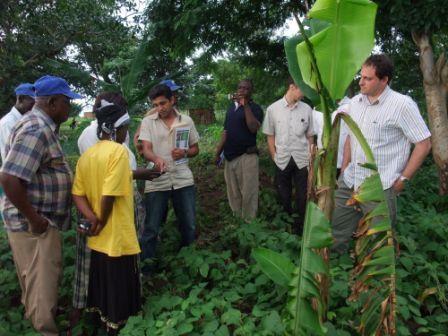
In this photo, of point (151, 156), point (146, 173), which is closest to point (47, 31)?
point (151, 156)

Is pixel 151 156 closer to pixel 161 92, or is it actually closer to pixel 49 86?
pixel 161 92

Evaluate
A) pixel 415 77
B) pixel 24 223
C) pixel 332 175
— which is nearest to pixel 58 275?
pixel 24 223

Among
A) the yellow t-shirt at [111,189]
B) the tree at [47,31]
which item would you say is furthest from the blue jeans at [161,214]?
the tree at [47,31]

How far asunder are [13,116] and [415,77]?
7.30 metres

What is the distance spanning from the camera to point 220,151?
17.9ft

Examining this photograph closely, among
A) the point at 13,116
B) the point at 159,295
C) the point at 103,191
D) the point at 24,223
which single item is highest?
the point at 13,116

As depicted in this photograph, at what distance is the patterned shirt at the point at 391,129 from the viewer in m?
3.30

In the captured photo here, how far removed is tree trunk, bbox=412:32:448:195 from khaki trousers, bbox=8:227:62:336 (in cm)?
451

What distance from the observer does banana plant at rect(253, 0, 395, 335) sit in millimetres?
2143

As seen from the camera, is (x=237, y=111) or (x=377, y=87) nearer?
(x=377, y=87)

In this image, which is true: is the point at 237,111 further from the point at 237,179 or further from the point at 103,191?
the point at 103,191

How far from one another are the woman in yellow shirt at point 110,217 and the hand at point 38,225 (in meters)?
0.24

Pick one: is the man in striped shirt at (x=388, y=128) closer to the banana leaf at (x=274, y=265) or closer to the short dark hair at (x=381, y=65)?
the short dark hair at (x=381, y=65)

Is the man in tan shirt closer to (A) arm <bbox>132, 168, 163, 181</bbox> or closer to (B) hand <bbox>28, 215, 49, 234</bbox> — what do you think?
(A) arm <bbox>132, 168, 163, 181</bbox>
